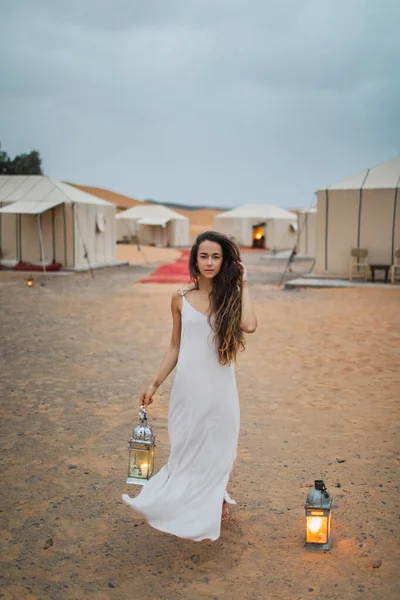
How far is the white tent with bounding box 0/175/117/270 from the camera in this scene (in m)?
18.9

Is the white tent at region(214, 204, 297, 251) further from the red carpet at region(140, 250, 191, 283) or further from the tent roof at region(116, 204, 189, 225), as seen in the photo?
the red carpet at region(140, 250, 191, 283)

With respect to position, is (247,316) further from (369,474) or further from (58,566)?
(369,474)

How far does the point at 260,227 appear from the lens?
37.0 metres

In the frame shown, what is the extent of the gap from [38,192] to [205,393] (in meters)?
17.8

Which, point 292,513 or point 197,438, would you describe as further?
point 292,513

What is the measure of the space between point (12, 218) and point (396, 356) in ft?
49.2

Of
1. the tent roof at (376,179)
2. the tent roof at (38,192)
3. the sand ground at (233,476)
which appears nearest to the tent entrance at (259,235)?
the tent roof at (38,192)

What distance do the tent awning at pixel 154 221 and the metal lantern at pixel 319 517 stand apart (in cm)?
3339

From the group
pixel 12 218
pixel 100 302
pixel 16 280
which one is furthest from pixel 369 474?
pixel 12 218

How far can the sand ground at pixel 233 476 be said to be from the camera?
8.83ft

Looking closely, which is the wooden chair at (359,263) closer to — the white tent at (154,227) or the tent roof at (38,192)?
the tent roof at (38,192)

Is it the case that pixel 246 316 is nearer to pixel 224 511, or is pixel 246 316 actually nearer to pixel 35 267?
pixel 224 511

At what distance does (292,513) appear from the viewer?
10.9ft

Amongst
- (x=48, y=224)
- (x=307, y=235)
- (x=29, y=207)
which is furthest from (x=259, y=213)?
(x=29, y=207)
